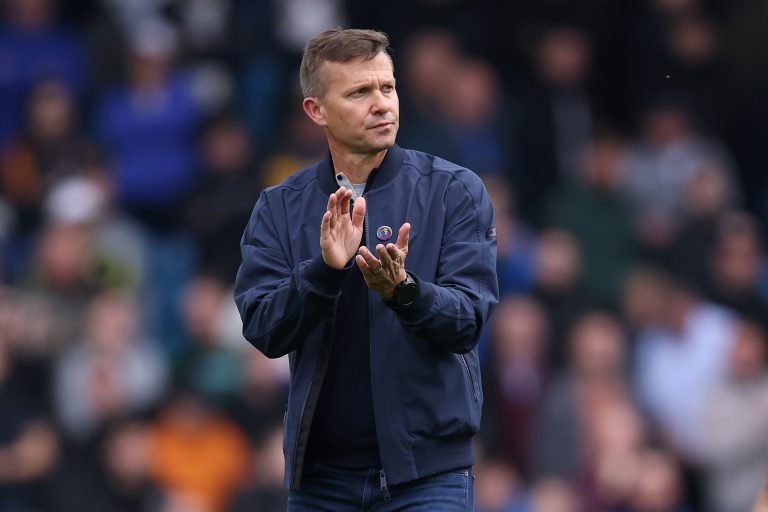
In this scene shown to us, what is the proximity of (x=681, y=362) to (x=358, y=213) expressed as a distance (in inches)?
238

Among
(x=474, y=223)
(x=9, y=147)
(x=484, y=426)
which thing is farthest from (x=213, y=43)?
(x=474, y=223)

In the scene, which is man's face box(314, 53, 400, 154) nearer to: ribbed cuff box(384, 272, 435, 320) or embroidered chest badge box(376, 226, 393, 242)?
embroidered chest badge box(376, 226, 393, 242)

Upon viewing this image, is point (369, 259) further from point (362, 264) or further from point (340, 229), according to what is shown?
point (340, 229)

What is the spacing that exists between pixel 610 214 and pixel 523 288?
0.96 meters

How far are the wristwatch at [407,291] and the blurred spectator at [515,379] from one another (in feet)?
17.6

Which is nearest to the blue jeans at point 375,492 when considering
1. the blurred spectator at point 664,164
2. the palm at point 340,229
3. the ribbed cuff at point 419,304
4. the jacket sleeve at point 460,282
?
the jacket sleeve at point 460,282

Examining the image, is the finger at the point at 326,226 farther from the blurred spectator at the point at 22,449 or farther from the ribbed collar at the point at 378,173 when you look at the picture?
the blurred spectator at the point at 22,449

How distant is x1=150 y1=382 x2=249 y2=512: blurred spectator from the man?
499 cm

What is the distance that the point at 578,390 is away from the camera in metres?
9.86

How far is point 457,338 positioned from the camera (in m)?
4.65

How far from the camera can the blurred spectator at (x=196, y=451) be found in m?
9.85

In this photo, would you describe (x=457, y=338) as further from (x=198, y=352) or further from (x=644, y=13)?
(x=644, y=13)

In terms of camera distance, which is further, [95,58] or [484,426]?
[95,58]

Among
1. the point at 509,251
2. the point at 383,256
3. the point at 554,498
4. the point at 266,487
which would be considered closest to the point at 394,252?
the point at 383,256
